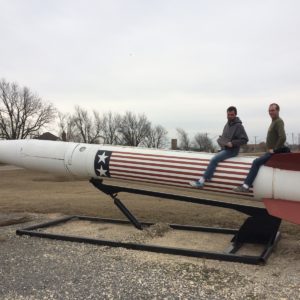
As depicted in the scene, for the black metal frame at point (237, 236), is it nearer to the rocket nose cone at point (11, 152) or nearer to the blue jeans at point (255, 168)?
the blue jeans at point (255, 168)

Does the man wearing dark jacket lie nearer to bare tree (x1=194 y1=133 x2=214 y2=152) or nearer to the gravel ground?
the gravel ground

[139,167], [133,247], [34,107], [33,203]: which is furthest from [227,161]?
[34,107]

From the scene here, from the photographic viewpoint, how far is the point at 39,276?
5309 mm

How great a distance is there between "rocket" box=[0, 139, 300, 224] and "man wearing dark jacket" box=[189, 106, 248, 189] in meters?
0.09

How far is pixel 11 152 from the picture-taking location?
27.0ft

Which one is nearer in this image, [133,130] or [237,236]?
[237,236]

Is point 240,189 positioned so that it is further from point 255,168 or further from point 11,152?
point 11,152

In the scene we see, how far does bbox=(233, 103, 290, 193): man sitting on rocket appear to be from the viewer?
19.1ft

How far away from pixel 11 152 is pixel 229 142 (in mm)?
4473


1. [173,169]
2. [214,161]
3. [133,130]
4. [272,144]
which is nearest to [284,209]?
[272,144]

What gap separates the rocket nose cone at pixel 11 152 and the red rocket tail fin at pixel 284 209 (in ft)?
16.1

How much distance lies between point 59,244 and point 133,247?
1.38m

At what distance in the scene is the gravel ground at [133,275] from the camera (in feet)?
15.4

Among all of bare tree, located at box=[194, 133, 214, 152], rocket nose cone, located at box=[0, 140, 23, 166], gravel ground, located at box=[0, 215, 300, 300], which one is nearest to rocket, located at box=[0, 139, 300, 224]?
rocket nose cone, located at box=[0, 140, 23, 166]
